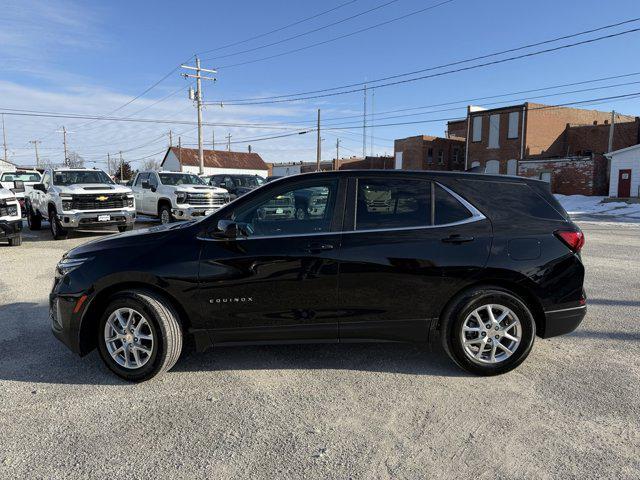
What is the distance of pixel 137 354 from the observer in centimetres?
398

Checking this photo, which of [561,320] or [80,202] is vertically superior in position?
[80,202]

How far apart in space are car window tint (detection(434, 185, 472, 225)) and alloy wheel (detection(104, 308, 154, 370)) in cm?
256

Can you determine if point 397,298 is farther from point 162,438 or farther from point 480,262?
point 162,438

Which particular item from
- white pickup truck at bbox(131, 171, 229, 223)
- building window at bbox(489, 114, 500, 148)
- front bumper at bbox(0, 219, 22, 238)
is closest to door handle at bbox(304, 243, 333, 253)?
front bumper at bbox(0, 219, 22, 238)

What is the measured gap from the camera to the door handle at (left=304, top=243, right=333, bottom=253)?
3.89 m

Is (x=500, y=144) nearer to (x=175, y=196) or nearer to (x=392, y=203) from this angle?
(x=175, y=196)

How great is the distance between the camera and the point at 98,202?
12.7 meters

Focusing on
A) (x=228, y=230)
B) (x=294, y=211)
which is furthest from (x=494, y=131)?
(x=228, y=230)

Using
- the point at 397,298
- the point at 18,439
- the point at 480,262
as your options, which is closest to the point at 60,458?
the point at 18,439

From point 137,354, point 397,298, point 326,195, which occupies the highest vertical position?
point 326,195

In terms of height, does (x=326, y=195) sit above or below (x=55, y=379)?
above

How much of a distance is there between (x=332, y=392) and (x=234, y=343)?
90cm

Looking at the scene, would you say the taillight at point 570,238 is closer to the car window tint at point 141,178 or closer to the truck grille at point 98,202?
the truck grille at point 98,202

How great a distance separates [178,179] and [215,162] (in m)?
58.3
